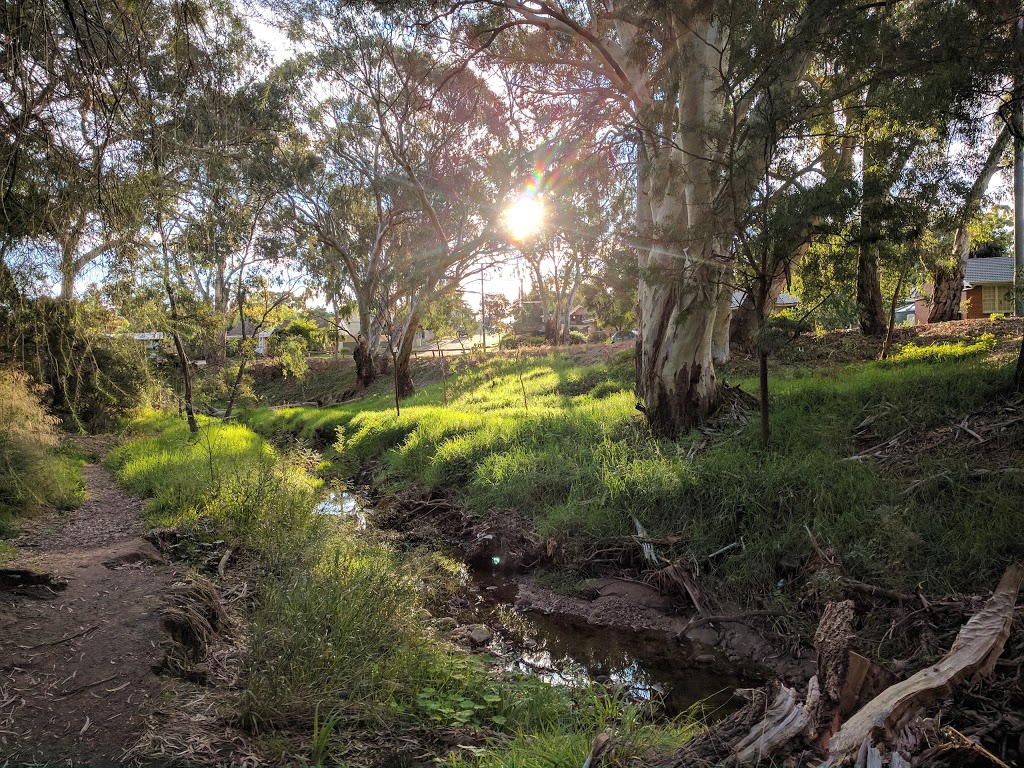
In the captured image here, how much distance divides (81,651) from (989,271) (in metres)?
30.7

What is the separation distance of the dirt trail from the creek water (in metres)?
2.52

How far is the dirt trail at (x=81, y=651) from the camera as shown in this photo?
2.63 meters

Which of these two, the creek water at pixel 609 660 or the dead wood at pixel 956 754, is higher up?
the dead wood at pixel 956 754

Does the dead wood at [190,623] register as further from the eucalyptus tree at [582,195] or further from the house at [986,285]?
the house at [986,285]

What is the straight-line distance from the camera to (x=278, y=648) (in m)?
3.43

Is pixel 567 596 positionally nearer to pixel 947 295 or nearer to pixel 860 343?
pixel 860 343

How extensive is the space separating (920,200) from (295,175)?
16.0 meters

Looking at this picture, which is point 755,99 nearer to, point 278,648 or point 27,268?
point 278,648

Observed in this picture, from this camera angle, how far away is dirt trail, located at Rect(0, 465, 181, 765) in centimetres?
263

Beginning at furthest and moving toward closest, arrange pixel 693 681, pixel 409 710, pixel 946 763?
pixel 693 681 < pixel 409 710 < pixel 946 763

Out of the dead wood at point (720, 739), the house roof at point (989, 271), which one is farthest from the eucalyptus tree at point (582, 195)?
the house roof at point (989, 271)

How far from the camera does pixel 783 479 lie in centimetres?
584

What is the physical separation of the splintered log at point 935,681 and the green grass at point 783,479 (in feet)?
5.05

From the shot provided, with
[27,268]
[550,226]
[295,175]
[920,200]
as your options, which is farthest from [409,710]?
[295,175]
